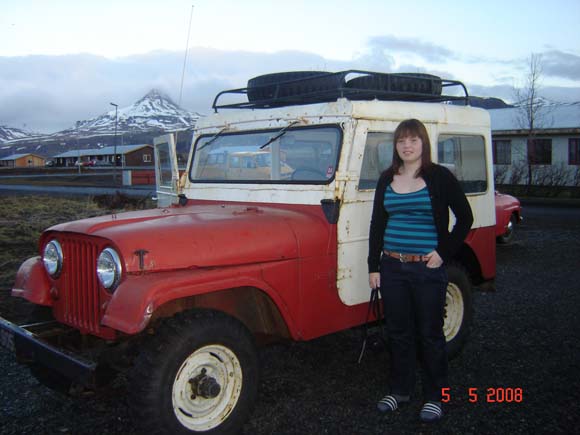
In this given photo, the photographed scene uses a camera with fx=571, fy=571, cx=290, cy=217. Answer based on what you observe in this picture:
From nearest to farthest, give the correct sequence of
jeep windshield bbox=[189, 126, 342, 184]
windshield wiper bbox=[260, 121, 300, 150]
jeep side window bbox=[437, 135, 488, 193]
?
1. jeep windshield bbox=[189, 126, 342, 184]
2. windshield wiper bbox=[260, 121, 300, 150]
3. jeep side window bbox=[437, 135, 488, 193]

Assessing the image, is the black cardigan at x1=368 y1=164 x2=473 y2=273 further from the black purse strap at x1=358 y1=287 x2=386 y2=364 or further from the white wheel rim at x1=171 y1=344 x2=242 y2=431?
the white wheel rim at x1=171 y1=344 x2=242 y2=431

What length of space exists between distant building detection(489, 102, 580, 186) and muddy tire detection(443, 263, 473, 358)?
2406 centimetres

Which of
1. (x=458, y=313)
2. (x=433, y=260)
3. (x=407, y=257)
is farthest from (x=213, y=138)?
(x=458, y=313)

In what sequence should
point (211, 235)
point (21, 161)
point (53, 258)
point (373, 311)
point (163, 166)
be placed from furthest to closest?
1. point (21, 161)
2. point (163, 166)
3. point (373, 311)
4. point (53, 258)
5. point (211, 235)

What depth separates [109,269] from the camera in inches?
131

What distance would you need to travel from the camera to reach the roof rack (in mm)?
4575

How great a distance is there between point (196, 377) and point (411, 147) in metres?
1.95

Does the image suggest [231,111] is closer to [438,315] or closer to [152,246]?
[152,246]

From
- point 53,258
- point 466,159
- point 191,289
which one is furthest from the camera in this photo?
point 466,159

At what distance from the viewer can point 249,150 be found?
4.70m

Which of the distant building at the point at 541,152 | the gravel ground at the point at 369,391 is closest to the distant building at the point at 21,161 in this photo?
the distant building at the point at 541,152

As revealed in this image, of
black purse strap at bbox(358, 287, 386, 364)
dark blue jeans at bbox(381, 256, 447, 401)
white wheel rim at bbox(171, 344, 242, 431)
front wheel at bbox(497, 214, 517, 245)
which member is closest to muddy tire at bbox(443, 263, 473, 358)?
black purse strap at bbox(358, 287, 386, 364)

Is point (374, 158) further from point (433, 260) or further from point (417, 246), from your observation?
point (433, 260)

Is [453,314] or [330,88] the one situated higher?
[330,88]
